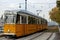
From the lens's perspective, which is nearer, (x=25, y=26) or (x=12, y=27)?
(x=12, y=27)

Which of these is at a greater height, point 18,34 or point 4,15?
point 4,15

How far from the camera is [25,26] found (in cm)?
2666

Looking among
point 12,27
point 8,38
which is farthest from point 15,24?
point 8,38

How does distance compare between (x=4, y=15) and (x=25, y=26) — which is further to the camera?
(x=25, y=26)

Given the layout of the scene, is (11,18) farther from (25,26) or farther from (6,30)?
(25,26)

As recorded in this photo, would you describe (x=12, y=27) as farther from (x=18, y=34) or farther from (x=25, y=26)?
(x=25, y=26)

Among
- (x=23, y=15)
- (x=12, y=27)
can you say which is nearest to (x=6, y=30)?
(x=12, y=27)

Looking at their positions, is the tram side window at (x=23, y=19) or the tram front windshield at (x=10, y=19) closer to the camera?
the tram front windshield at (x=10, y=19)

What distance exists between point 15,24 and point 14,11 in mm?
1541

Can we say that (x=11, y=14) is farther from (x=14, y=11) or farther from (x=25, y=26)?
(x=25, y=26)

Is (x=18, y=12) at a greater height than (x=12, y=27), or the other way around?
(x=18, y=12)

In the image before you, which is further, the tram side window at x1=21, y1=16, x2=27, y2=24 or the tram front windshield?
the tram side window at x1=21, y1=16, x2=27, y2=24

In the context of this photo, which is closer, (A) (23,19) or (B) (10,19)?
(B) (10,19)

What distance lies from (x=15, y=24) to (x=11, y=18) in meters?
0.74
